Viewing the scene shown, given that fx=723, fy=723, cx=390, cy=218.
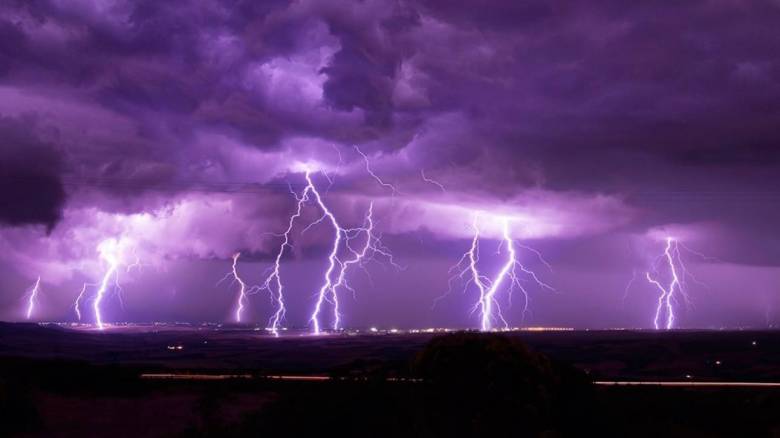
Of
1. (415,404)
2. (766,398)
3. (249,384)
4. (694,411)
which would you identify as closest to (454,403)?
(415,404)

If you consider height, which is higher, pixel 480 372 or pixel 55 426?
pixel 480 372

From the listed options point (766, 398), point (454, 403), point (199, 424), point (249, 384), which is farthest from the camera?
point (249, 384)

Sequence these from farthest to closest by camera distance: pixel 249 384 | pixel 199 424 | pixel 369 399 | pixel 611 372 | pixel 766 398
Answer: pixel 611 372 → pixel 249 384 → pixel 766 398 → pixel 199 424 → pixel 369 399

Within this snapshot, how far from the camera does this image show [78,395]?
22.2m

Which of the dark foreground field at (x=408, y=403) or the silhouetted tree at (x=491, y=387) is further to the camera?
the dark foreground field at (x=408, y=403)

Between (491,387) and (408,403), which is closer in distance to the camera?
(491,387)

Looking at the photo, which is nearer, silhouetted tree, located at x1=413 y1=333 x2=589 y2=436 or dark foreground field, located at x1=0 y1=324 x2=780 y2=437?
silhouetted tree, located at x1=413 y1=333 x2=589 y2=436

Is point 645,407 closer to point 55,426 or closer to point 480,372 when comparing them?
point 480,372

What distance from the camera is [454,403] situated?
1612 cm

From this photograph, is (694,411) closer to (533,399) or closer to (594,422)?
(594,422)

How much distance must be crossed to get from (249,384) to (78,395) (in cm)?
526

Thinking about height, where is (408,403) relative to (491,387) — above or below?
below

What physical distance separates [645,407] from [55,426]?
609 inches

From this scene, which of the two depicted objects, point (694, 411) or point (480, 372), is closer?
point (480, 372)
